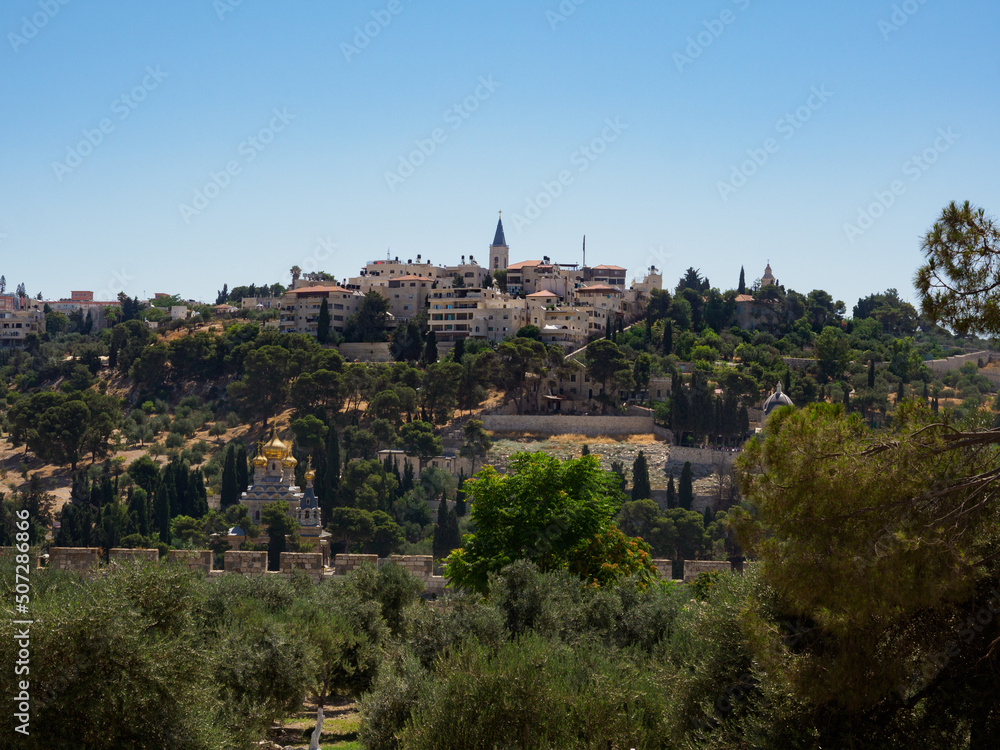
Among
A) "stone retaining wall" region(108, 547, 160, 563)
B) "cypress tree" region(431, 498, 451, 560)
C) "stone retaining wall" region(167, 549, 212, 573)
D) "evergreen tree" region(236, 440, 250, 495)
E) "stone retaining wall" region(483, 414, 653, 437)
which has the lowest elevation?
"cypress tree" region(431, 498, 451, 560)

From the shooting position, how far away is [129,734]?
34.4ft

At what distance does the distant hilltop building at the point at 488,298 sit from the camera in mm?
99312

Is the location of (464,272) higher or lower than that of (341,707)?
higher

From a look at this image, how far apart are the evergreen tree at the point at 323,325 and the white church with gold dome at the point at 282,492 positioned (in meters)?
32.8

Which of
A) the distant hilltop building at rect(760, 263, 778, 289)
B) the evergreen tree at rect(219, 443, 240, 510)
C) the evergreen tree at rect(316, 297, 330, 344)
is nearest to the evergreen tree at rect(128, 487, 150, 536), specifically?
the evergreen tree at rect(219, 443, 240, 510)

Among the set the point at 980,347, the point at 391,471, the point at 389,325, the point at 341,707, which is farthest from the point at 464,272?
the point at 341,707

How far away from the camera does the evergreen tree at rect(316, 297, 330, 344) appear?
100 m

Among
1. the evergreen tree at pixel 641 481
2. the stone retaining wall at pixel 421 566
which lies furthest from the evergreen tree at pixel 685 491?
the stone retaining wall at pixel 421 566

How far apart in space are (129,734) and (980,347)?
398ft

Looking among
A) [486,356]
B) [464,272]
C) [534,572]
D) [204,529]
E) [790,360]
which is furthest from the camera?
[464,272]

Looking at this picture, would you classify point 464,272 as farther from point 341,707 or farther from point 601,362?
point 341,707

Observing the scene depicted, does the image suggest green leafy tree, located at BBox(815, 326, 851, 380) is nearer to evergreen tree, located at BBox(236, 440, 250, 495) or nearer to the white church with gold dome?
the white church with gold dome

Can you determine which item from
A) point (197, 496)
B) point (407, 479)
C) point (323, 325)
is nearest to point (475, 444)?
point (407, 479)

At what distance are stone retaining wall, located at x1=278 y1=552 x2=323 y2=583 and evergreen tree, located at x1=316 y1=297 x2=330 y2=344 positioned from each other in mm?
79519
